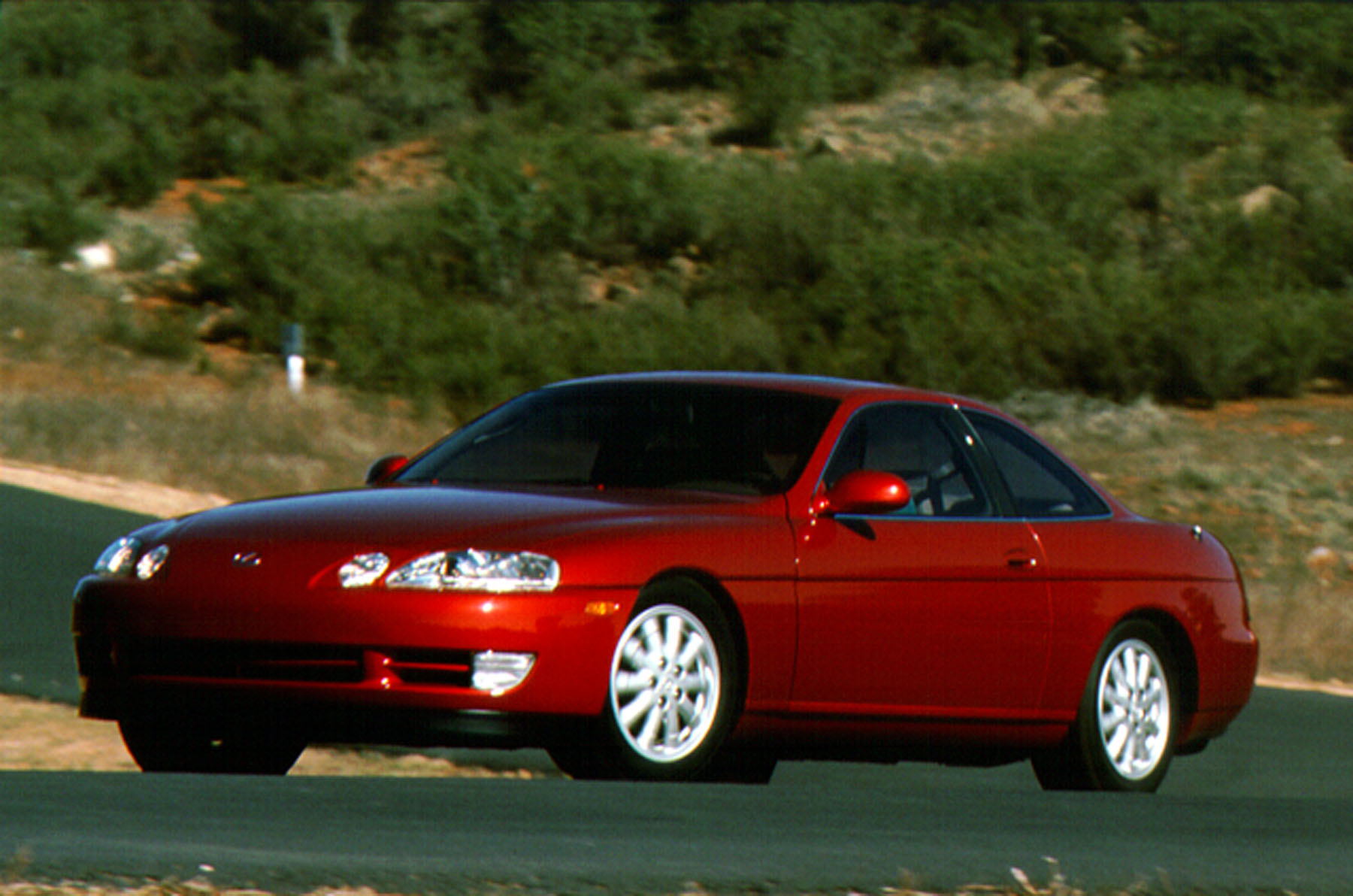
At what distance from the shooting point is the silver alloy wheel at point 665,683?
6.81 m

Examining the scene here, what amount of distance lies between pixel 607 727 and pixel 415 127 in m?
45.7

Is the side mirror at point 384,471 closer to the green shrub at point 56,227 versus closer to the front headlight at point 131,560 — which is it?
the front headlight at point 131,560

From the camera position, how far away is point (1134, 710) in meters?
8.46

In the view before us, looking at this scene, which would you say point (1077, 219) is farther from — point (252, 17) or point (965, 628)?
point (965, 628)

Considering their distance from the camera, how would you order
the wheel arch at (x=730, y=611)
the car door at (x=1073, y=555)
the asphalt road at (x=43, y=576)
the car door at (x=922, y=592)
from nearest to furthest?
the wheel arch at (x=730, y=611)
the car door at (x=922, y=592)
the car door at (x=1073, y=555)
the asphalt road at (x=43, y=576)

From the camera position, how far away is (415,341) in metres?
34.2

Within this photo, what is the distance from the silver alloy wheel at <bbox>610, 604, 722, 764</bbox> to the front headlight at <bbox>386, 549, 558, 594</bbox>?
307 millimetres

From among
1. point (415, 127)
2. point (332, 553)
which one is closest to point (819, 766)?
point (332, 553)

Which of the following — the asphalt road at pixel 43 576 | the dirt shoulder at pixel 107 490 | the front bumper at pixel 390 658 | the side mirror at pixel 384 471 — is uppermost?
the side mirror at pixel 384 471

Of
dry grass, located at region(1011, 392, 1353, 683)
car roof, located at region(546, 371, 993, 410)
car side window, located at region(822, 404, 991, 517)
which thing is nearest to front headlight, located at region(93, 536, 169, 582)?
car roof, located at region(546, 371, 993, 410)

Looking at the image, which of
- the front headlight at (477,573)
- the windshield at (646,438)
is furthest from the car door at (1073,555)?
the front headlight at (477,573)

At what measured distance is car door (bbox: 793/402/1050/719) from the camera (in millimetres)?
7414

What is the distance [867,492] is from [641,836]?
1.89m

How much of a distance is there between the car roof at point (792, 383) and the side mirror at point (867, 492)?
594mm
